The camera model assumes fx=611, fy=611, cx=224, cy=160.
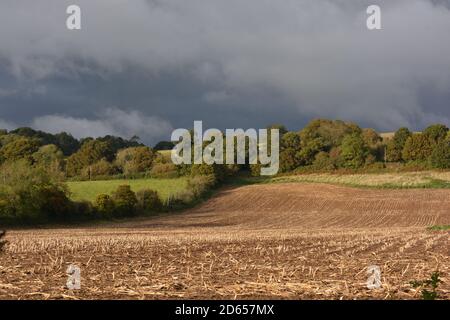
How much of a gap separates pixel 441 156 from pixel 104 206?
51.3 metres

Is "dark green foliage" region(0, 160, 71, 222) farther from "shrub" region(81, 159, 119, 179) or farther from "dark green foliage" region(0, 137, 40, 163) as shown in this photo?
"dark green foliage" region(0, 137, 40, 163)

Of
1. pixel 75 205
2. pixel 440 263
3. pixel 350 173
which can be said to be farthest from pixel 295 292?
pixel 350 173

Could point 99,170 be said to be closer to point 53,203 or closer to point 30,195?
point 53,203

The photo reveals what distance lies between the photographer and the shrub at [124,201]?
6645 cm

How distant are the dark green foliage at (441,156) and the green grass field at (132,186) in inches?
1450

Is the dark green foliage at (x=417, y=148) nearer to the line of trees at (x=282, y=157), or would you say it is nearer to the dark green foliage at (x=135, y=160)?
the line of trees at (x=282, y=157)

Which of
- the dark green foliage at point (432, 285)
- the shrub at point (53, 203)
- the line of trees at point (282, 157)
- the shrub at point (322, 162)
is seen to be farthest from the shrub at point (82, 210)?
the dark green foliage at point (432, 285)

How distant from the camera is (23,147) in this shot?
3797 inches

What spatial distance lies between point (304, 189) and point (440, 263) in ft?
214

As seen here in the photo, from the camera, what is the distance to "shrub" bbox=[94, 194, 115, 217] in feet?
210

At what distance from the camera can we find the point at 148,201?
7081 centimetres

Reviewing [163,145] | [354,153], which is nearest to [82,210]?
[354,153]

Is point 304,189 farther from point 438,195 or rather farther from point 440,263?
point 440,263

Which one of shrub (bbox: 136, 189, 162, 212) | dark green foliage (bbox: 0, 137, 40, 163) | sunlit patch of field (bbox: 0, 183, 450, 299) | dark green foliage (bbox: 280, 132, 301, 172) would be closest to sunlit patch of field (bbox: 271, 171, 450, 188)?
dark green foliage (bbox: 280, 132, 301, 172)
